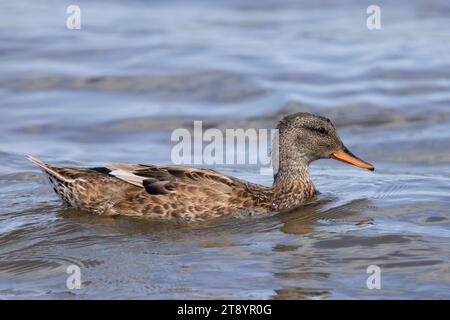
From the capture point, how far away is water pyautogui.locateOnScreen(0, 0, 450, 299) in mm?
8703

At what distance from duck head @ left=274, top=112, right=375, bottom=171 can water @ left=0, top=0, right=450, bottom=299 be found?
512mm

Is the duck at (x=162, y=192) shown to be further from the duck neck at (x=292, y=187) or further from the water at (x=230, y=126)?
the water at (x=230, y=126)

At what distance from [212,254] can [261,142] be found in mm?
5407

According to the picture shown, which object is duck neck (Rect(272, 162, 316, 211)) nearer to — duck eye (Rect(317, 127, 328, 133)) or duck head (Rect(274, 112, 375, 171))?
duck head (Rect(274, 112, 375, 171))

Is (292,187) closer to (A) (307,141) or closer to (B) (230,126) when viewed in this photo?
(A) (307,141)

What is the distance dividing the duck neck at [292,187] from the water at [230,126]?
0.22m

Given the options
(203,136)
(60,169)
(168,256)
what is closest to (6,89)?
(203,136)

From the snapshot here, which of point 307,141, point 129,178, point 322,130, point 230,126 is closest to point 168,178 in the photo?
point 129,178

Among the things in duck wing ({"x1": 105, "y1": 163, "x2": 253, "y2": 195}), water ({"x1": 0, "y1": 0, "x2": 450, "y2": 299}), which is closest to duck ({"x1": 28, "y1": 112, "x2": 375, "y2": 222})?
duck wing ({"x1": 105, "y1": 163, "x2": 253, "y2": 195})

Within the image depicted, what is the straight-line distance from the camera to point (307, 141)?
1100cm

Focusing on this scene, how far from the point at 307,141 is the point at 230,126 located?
14.1 ft

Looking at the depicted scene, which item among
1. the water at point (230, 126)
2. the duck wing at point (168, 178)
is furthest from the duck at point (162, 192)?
the water at point (230, 126)

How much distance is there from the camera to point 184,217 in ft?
33.8

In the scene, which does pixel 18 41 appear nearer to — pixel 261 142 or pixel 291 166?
pixel 261 142
